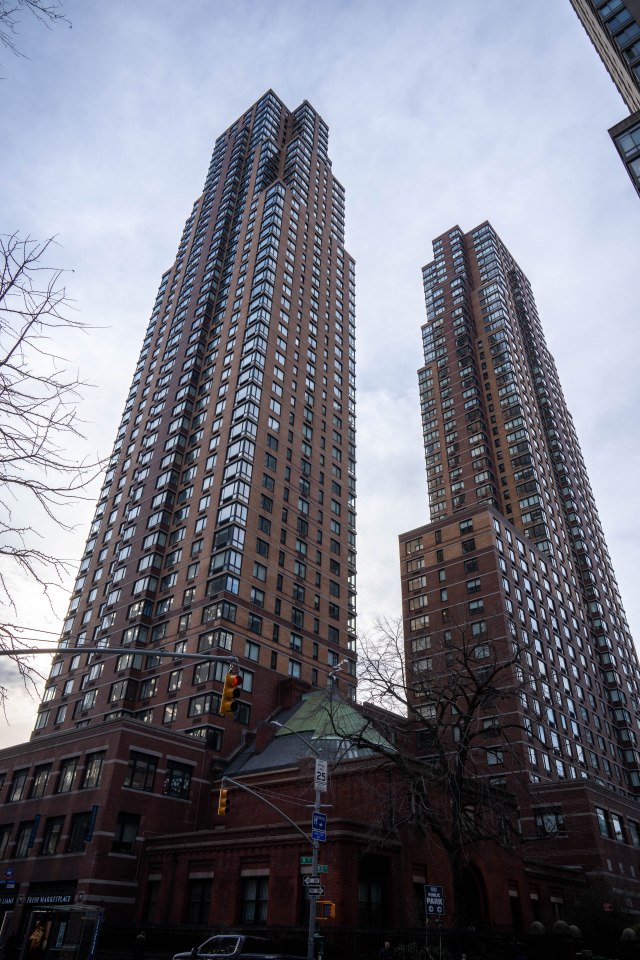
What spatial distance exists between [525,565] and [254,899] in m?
59.9

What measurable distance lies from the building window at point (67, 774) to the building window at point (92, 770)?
1253mm

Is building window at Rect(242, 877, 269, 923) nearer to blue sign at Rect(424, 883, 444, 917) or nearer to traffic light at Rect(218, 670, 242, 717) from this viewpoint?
blue sign at Rect(424, 883, 444, 917)

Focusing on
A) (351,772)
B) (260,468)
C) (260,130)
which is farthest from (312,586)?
(260,130)

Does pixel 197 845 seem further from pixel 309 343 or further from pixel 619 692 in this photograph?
pixel 619 692

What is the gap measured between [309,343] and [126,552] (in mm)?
35915

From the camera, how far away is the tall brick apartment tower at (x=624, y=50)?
166 feet

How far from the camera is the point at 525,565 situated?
277 feet

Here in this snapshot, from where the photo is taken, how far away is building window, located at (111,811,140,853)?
41.2 meters

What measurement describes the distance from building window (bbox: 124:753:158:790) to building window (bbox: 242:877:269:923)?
12.0 meters

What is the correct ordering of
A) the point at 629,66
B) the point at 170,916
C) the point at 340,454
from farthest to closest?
the point at 340,454, the point at 629,66, the point at 170,916

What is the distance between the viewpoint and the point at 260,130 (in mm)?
115750

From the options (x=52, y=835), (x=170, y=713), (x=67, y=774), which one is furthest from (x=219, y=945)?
(x=170, y=713)

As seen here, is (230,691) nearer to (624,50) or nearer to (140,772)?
(140,772)

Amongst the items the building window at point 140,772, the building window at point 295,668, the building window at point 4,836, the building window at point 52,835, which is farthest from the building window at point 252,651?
the building window at point 4,836
